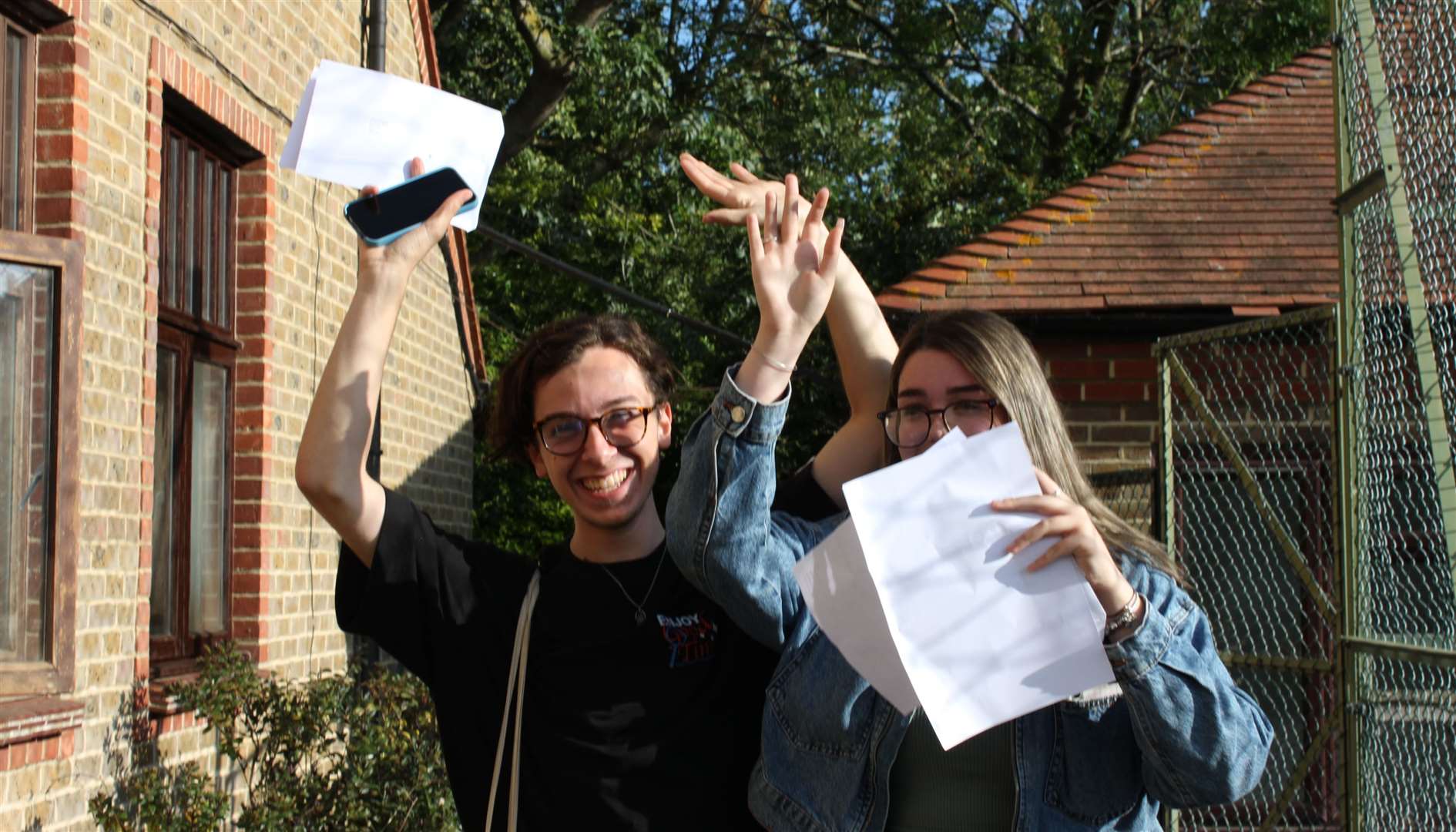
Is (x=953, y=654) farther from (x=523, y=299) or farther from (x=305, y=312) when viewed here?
(x=523, y=299)

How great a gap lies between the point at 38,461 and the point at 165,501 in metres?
1.24

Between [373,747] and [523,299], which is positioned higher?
[523,299]

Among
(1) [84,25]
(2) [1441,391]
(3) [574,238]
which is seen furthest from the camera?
(3) [574,238]

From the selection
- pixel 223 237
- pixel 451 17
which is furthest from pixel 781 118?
pixel 223 237

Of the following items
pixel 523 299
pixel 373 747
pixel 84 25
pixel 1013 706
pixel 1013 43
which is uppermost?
pixel 1013 43

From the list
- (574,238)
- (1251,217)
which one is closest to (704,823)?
(1251,217)

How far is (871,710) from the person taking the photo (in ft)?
6.97

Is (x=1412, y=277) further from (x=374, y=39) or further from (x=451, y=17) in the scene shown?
(x=451, y=17)

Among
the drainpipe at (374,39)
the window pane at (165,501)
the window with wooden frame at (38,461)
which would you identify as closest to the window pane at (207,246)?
the window pane at (165,501)

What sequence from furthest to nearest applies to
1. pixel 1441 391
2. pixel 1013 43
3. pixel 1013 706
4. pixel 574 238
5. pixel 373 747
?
pixel 1013 43 < pixel 574 238 < pixel 373 747 < pixel 1441 391 < pixel 1013 706

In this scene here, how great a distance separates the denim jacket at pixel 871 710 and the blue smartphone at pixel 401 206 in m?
0.61

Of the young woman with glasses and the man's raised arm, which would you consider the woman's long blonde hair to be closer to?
the young woman with glasses

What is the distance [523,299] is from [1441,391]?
13.7 meters

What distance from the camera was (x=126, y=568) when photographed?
15.4ft
